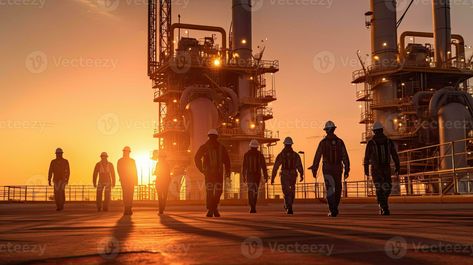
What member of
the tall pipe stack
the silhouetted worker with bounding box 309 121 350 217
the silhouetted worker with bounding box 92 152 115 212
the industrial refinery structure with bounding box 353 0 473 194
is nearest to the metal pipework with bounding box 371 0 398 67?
the industrial refinery structure with bounding box 353 0 473 194

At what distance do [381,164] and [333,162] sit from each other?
3.49 ft

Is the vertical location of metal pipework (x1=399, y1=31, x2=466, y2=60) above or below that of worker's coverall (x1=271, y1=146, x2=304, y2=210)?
above

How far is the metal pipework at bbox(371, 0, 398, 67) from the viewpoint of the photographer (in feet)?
165

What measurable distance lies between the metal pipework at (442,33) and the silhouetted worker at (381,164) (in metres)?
44.2

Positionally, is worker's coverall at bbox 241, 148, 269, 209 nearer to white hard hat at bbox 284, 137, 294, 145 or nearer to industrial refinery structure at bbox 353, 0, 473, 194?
white hard hat at bbox 284, 137, 294, 145

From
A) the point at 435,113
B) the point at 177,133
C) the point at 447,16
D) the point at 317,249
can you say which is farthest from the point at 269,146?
the point at 317,249

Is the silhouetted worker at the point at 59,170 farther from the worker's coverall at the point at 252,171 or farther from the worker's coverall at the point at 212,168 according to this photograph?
the worker's coverall at the point at 212,168

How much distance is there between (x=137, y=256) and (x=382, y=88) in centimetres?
5158

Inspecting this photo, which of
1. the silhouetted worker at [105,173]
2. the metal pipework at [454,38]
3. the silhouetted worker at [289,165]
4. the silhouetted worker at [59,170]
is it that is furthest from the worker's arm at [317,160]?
the metal pipework at [454,38]

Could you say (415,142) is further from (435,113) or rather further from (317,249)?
(317,249)

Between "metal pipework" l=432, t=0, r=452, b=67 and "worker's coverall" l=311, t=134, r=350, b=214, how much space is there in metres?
44.6

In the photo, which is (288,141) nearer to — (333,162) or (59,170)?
(333,162)

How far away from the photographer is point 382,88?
5350cm

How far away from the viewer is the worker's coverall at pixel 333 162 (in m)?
12.4
